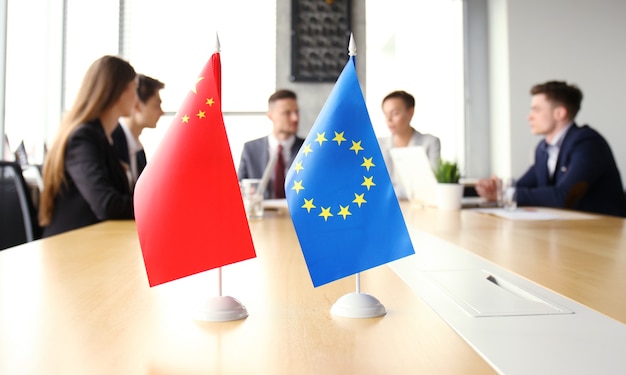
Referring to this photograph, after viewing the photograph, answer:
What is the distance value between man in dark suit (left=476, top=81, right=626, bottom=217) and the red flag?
7.07 feet

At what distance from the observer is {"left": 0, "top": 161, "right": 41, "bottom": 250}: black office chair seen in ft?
6.21

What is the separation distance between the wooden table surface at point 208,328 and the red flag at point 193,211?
73mm

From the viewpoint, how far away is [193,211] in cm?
61

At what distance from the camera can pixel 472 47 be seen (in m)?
5.02

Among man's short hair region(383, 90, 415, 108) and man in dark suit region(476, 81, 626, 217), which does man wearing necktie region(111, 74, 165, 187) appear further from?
man in dark suit region(476, 81, 626, 217)

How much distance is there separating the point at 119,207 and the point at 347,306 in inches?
62.6

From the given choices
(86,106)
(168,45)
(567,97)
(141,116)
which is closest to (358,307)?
(86,106)

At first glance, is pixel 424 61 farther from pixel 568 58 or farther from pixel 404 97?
pixel 404 97

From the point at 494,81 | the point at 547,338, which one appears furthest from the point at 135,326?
the point at 494,81

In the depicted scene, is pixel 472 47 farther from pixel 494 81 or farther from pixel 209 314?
pixel 209 314

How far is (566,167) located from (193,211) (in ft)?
8.98

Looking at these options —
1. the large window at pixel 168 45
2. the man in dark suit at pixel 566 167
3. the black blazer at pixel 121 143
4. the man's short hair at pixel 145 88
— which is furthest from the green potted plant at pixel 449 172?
the large window at pixel 168 45

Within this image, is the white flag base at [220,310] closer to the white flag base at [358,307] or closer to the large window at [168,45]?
the white flag base at [358,307]

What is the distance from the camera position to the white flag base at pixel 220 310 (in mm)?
610
